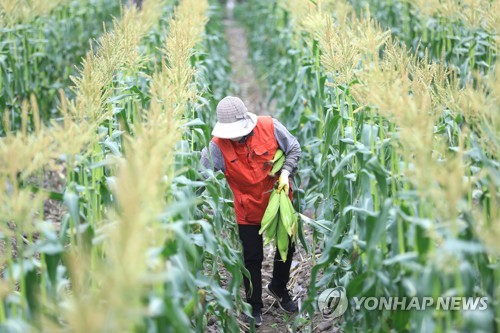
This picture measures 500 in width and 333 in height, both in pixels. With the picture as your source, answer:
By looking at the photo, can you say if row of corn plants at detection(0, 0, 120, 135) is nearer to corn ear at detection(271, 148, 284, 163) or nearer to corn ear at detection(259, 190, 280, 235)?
corn ear at detection(271, 148, 284, 163)

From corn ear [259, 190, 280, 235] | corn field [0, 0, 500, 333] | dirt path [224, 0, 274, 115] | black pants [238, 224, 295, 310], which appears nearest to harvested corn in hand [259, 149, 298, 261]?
corn ear [259, 190, 280, 235]

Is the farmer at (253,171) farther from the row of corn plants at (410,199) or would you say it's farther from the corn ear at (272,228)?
the row of corn plants at (410,199)

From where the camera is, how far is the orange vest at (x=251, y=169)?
5.09m

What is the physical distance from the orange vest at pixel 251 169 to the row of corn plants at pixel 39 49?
115 inches

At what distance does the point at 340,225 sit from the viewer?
411cm

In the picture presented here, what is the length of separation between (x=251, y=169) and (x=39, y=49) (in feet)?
15.7

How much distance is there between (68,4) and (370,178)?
285 inches

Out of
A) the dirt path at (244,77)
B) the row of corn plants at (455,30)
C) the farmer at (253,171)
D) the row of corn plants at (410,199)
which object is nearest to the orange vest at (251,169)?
the farmer at (253,171)

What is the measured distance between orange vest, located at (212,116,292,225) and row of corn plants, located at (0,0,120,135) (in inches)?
115

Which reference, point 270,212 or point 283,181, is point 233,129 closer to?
Answer: point 283,181

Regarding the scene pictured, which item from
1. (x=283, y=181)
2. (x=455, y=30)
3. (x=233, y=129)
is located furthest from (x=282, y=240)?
(x=455, y=30)

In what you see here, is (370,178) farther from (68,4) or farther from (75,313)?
(68,4)

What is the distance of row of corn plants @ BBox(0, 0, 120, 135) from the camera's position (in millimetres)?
7457

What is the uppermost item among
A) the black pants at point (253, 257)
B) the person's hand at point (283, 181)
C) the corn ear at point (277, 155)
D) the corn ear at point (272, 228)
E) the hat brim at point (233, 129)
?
the hat brim at point (233, 129)
